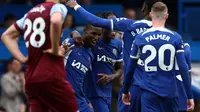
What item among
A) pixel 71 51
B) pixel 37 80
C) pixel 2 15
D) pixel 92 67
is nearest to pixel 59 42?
pixel 37 80

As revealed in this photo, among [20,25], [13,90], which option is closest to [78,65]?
[20,25]

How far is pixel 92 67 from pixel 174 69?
227 cm

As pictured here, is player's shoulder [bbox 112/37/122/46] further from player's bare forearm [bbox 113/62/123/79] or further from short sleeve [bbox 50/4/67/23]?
short sleeve [bbox 50/4/67/23]

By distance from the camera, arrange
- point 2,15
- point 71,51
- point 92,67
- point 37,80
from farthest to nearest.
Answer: point 2,15 < point 92,67 < point 71,51 < point 37,80

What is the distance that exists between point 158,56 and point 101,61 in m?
2.35

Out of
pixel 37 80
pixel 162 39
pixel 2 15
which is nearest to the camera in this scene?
pixel 37 80

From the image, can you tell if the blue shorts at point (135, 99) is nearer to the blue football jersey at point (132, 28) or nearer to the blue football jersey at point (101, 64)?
the blue football jersey at point (132, 28)

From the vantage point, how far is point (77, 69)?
1238 cm

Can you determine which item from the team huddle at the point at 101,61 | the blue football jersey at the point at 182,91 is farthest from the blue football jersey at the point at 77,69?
the blue football jersey at the point at 182,91

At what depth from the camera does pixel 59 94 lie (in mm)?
9875

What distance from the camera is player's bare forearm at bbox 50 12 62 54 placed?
9.58 metres

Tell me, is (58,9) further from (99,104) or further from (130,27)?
(99,104)

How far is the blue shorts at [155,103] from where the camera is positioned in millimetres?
11250

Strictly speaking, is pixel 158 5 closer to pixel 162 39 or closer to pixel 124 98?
pixel 162 39
